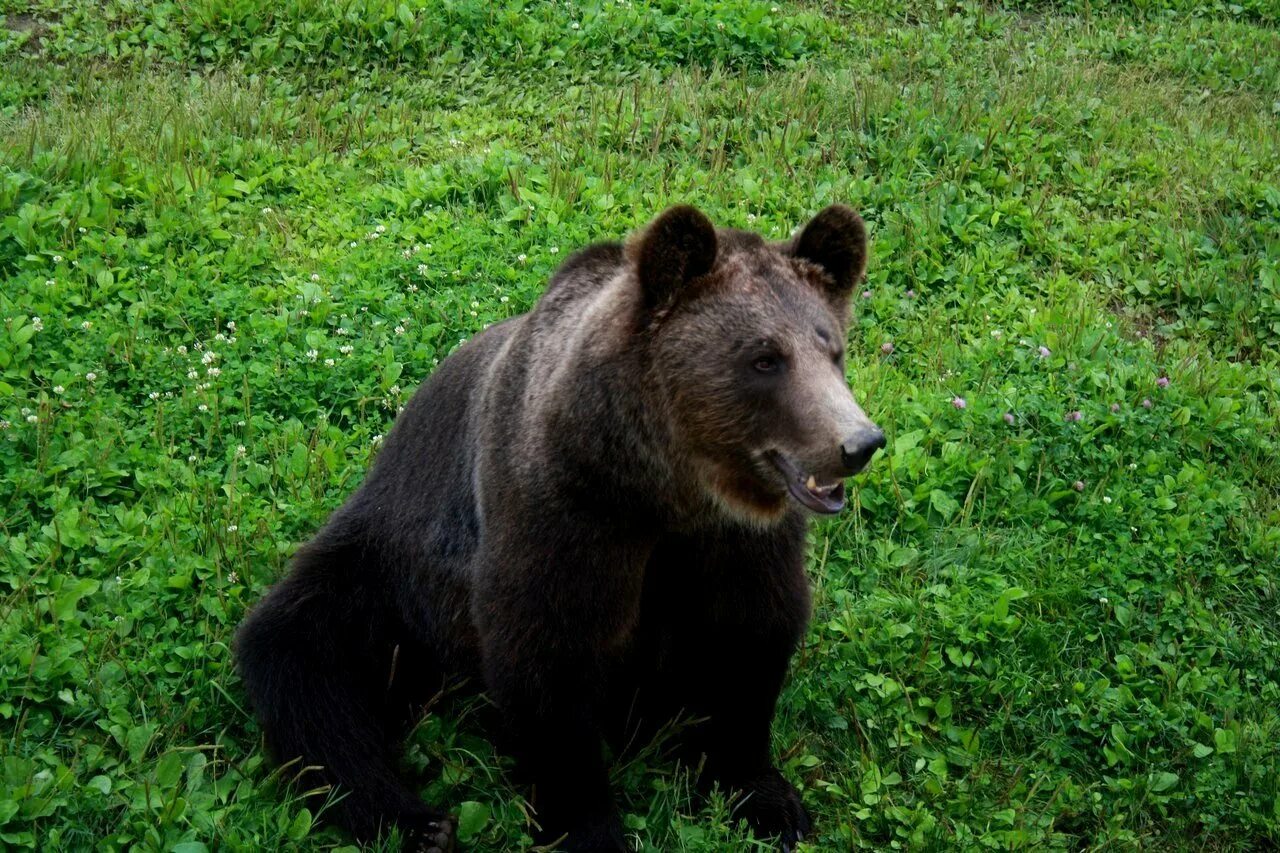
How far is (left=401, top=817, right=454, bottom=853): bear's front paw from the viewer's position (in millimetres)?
4434

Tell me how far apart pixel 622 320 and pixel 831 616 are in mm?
1833

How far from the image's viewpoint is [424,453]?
498 centimetres

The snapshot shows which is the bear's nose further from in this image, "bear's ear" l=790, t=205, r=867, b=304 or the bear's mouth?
"bear's ear" l=790, t=205, r=867, b=304

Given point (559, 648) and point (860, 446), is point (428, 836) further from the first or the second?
point (860, 446)

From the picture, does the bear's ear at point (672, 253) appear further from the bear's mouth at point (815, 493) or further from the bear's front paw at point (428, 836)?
the bear's front paw at point (428, 836)

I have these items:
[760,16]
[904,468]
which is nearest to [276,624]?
[904,468]

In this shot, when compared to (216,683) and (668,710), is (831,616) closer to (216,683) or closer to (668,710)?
(668,710)

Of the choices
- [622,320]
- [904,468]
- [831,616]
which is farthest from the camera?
[904,468]

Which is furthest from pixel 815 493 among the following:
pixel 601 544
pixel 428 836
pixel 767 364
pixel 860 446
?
pixel 428 836

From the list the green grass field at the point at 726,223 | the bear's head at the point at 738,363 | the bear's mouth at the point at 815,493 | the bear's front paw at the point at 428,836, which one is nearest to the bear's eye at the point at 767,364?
the bear's head at the point at 738,363

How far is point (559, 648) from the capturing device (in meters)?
4.15

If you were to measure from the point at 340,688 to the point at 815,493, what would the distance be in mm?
1981

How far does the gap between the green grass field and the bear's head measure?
1313 mm

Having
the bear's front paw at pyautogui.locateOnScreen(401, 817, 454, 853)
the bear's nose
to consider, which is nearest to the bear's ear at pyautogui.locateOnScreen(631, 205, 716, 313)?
the bear's nose
